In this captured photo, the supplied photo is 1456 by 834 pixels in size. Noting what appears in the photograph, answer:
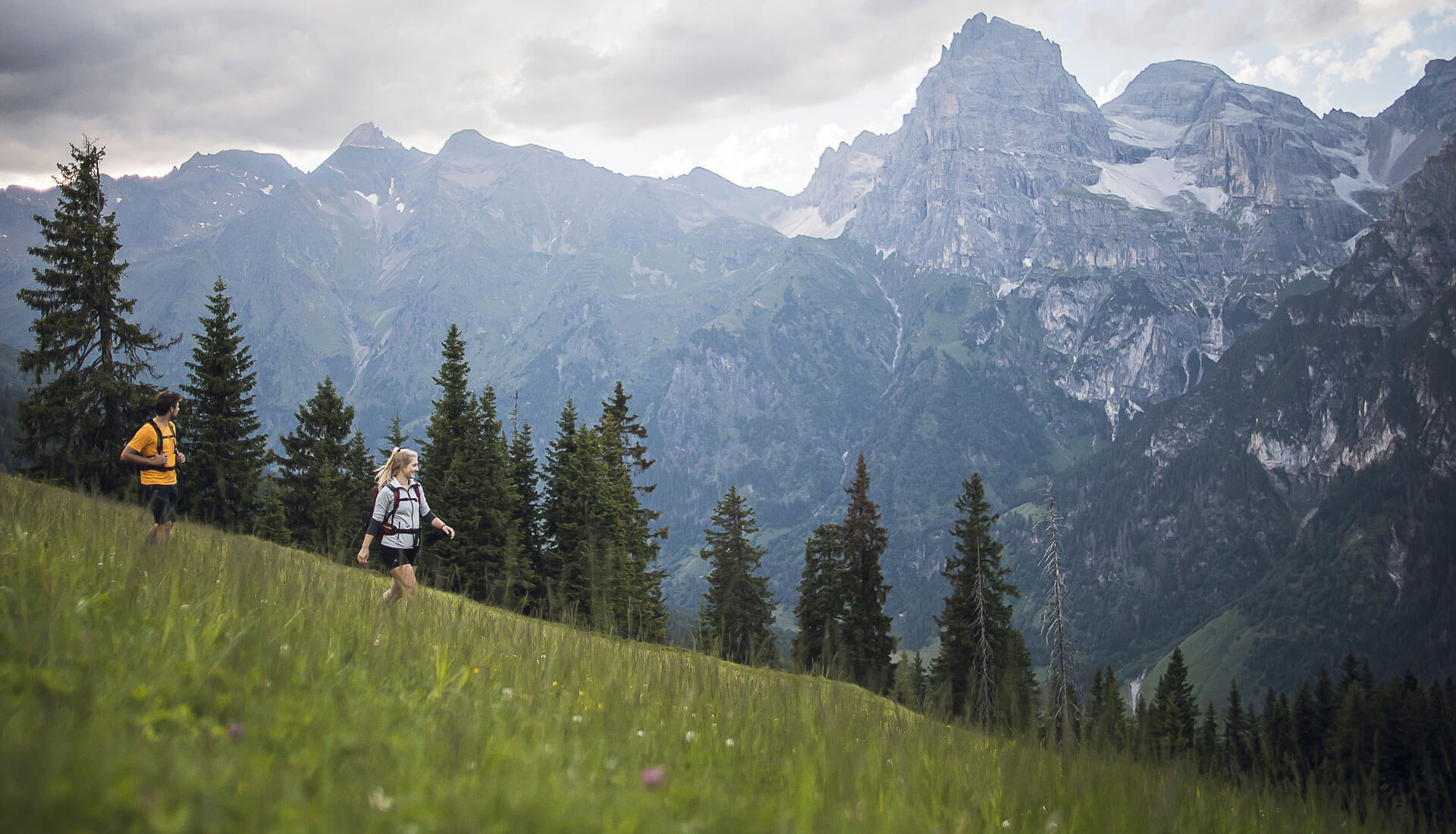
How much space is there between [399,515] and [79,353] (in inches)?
1282

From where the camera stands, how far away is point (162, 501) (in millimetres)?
12555

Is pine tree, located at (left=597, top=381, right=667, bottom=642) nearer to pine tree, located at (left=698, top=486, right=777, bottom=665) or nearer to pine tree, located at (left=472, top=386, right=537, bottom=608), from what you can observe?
pine tree, located at (left=698, top=486, right=777, bottom=665)

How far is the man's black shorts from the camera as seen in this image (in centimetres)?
1238

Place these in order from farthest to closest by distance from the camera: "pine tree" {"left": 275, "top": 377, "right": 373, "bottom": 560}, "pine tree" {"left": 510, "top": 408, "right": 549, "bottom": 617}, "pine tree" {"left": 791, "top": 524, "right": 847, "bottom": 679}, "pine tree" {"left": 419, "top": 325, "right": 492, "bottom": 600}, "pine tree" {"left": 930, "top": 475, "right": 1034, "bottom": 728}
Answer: "pine tree" {"left": 791, "top": 524, "right": 847, "bottom": 679} < "pine tree" {"left": 275, "top": 377, "right": 373, "bottom": 560} < "pine tree" {"left": 930, "top": 475, "right": 1034, "bottom": 728} < "pine tree" {"left": 510, "top": 408, "right": 549, "bottom": 617} < "pine tree" {"left": 419, "top": 325, "right": 492, "bottom": 600}

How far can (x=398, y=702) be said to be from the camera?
4.39m

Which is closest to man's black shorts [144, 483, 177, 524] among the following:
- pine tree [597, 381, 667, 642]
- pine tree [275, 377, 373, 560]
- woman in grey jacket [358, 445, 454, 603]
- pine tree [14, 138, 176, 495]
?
woman in grey jacket [358, 445, 454, 603]

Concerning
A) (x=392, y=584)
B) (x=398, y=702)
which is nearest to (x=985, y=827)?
(x=398, y=702)

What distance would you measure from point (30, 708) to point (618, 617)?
1220 inches

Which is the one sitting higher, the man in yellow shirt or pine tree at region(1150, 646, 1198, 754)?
the man in yellow shirt

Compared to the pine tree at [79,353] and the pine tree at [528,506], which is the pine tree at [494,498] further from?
the pine tree at [79,353]

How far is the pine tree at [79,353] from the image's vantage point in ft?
109

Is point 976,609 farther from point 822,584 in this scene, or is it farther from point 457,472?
point 457,472

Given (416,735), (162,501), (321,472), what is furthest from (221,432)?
(416,735)

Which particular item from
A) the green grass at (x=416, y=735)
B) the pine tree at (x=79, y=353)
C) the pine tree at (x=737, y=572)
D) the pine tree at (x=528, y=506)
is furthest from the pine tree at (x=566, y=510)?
the green grass at (x=416, y=735)
